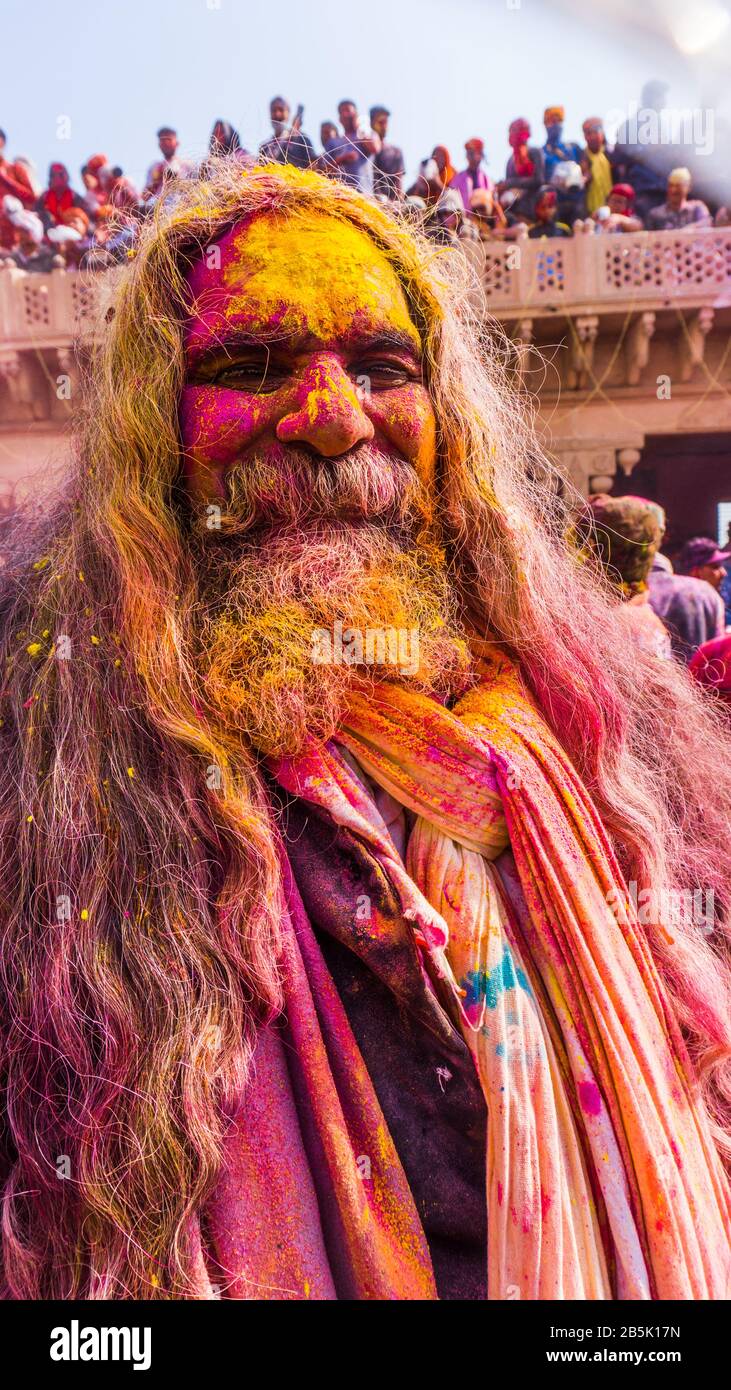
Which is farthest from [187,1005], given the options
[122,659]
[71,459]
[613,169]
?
[613,169]

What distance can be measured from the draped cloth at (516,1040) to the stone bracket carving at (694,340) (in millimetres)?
6675

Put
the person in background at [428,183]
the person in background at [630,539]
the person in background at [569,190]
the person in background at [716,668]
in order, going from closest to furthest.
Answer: the person in background at [716,668]
the person in background at [428,183]
the person in background at [630,539]
the person in background at [569,190]

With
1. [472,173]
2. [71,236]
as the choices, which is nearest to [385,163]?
A: [472,173]

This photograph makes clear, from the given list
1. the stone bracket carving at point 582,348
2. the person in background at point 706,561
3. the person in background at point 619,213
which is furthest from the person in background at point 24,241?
the person in background at point 706,561

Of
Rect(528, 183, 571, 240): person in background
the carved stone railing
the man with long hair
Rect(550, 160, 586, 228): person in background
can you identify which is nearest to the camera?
the man with long hair

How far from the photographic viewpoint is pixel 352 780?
1.53 meters

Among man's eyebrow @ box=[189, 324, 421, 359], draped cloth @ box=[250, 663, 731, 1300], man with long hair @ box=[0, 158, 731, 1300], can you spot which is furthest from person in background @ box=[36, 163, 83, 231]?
draped cloth @ box=[250, 663, 731, 1300]

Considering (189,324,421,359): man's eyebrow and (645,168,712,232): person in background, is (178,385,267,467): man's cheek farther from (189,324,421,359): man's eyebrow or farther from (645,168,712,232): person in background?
(645,168,712,232): person in background

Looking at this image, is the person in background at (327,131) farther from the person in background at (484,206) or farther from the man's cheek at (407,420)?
the man's cheek at (407,420)

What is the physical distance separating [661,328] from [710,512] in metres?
1.31

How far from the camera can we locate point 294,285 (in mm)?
1638

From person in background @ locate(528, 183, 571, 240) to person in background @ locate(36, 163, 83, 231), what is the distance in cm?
248

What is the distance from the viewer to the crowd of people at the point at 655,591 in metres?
2.15

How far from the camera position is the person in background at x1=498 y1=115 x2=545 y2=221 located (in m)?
5.67
